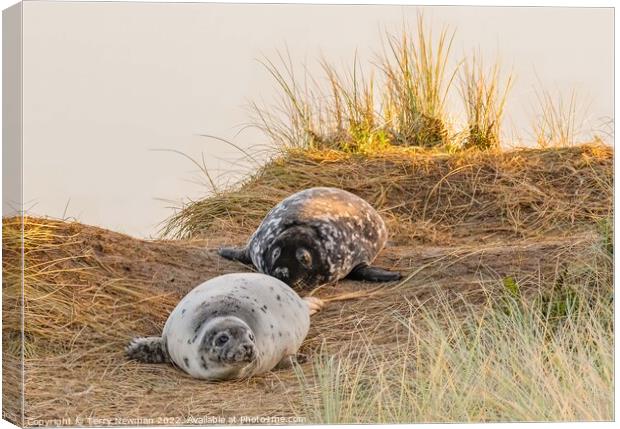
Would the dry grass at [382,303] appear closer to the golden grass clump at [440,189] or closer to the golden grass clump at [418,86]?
the golden grass clump at [440,189]

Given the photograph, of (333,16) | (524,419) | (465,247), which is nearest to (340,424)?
(524,419)

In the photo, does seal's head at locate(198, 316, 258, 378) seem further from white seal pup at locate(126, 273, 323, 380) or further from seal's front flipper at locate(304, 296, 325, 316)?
seal's front flipper at locate(304, 296, 325, 316)

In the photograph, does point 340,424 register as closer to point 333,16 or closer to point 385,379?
point 385,379

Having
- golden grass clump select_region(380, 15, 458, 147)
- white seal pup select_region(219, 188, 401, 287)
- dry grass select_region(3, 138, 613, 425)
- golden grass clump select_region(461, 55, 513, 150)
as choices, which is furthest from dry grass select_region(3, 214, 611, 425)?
golden grass clump select_region(380, 15, 458, 147)

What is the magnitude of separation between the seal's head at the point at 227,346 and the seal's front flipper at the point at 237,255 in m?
1.20

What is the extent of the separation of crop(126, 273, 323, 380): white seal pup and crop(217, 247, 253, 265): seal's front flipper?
54cm

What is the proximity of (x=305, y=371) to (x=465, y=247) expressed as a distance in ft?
5.17

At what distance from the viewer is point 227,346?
23.4 feet

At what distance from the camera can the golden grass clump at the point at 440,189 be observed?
852 centimetres

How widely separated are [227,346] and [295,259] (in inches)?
53.3

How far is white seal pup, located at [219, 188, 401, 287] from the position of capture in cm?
832

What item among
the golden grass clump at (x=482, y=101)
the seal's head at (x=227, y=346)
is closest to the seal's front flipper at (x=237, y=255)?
the seal's head at (x=227, y=346)

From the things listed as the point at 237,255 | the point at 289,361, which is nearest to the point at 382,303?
the point at 289,361

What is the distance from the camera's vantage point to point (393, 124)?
8898mm
